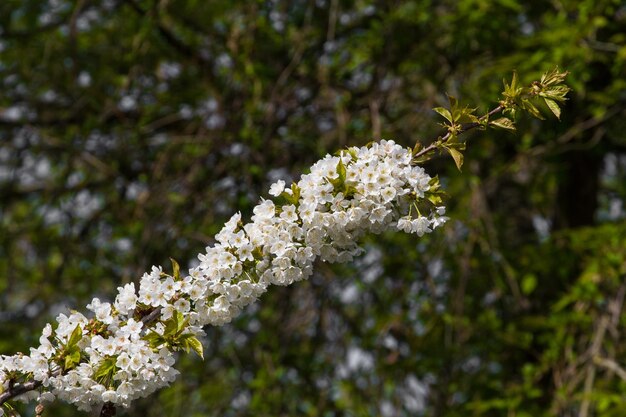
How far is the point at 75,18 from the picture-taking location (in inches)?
186

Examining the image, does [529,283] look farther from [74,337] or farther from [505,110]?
[74,337]

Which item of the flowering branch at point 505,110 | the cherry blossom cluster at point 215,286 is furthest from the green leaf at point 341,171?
the flowering branch at point 505,110

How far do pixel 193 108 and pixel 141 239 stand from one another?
1186 millimetres

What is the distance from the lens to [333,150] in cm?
502

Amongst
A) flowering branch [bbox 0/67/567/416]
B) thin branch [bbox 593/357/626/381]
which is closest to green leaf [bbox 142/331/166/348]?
flowering branch [bbox 0/67/567/416]

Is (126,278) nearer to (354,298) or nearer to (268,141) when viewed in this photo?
(268,141)

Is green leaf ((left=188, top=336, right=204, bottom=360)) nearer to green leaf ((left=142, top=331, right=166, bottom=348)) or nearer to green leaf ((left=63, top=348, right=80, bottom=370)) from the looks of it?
green leaf ((left=142, top=331, right=166, bottom=348))

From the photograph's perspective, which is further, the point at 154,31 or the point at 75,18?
the point at 154,31

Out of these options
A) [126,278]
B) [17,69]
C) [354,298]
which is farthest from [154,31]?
[354,298]

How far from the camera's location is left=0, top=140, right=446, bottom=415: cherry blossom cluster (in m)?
1.98

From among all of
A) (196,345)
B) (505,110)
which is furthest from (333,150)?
(196,345)

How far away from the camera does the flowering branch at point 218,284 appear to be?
6.48 ft

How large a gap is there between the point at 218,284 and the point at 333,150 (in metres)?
3.04

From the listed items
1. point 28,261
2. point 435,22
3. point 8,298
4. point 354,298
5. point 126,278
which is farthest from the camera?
point 28,261
